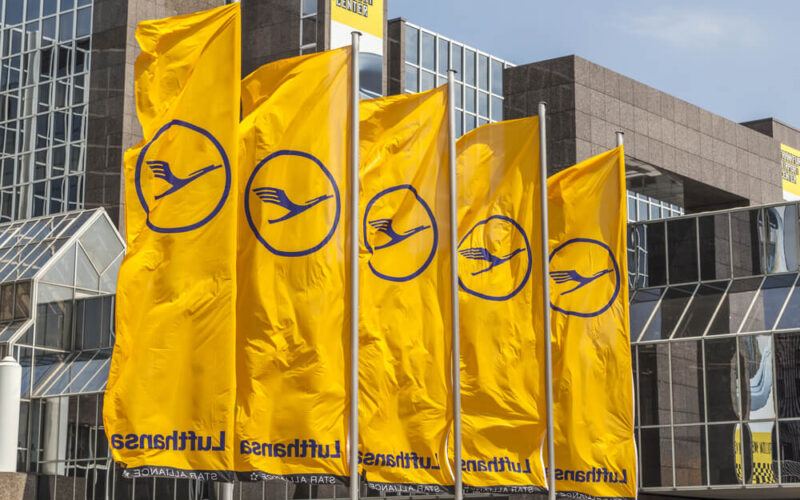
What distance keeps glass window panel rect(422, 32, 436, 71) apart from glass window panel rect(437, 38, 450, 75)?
458 millimetres

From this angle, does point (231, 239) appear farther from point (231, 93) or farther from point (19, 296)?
point (19, 296)

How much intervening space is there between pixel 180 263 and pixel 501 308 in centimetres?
706

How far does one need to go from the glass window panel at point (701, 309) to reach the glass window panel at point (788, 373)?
7.51ft

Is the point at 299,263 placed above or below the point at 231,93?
below

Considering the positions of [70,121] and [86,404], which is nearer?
[86,404]

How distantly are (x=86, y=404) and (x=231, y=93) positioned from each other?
929 inches

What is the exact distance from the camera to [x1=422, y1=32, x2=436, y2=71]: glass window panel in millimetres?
73062

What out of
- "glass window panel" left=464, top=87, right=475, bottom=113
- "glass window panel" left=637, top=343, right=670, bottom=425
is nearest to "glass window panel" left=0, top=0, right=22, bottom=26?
"glass window panel" left=464, top=87, right=475, bottom=113

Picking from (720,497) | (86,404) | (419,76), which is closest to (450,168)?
(720,497)

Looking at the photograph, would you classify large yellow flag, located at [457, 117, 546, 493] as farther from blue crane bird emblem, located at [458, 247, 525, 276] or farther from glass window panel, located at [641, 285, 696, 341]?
glass window panel, located at [641, 285, 696, 341]

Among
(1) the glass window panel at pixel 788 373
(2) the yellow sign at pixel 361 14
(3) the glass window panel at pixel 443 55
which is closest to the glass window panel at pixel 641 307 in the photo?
(1) the glass window panel at pixel 788 373

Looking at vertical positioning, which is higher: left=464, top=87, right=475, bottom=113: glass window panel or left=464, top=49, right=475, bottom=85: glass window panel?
left=464, top=49, right=475, bottom=85: glass window panel

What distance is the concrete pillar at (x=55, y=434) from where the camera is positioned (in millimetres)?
42656

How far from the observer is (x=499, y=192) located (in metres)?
25.4
